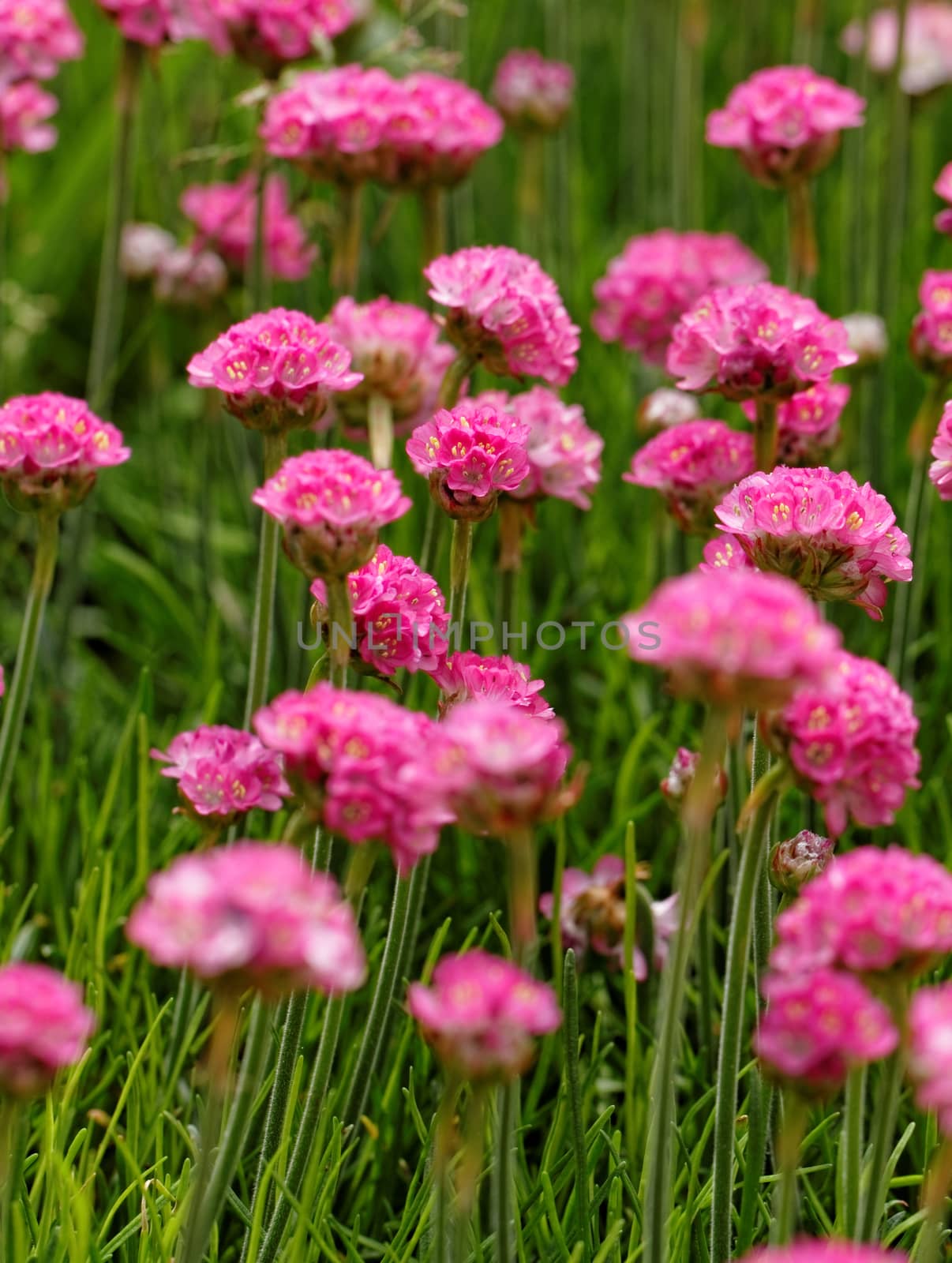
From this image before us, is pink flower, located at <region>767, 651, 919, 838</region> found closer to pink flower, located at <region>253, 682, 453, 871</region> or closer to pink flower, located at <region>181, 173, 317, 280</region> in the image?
pink flower, located at <region>253, 682, 453, 871</region>

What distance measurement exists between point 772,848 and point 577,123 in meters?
2.39

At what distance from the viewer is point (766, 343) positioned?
51.8 inches

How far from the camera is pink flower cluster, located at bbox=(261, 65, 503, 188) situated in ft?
5.35

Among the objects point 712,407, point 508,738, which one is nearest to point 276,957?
point 508,738

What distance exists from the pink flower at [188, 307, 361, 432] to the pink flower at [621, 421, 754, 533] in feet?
1.14

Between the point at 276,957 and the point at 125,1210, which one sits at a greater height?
the point at 276,957

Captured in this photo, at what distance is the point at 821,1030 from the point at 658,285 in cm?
134

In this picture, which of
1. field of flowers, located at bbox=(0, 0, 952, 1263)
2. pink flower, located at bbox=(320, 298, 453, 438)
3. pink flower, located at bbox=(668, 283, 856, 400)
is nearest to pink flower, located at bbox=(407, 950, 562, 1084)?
field of flowers, located at bbox=(0, 0, 952, 1263)

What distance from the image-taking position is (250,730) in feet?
4.71

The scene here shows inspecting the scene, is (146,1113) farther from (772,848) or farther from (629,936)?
(772,848)

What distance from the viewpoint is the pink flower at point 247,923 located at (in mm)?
689

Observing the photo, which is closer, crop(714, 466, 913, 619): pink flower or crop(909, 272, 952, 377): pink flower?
crop(714, 466, 913, 619): pink flower

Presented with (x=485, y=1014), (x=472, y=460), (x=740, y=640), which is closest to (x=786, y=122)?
(x=472, y=460)

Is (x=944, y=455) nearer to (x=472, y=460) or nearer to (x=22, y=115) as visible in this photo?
(x=472, y=460)
